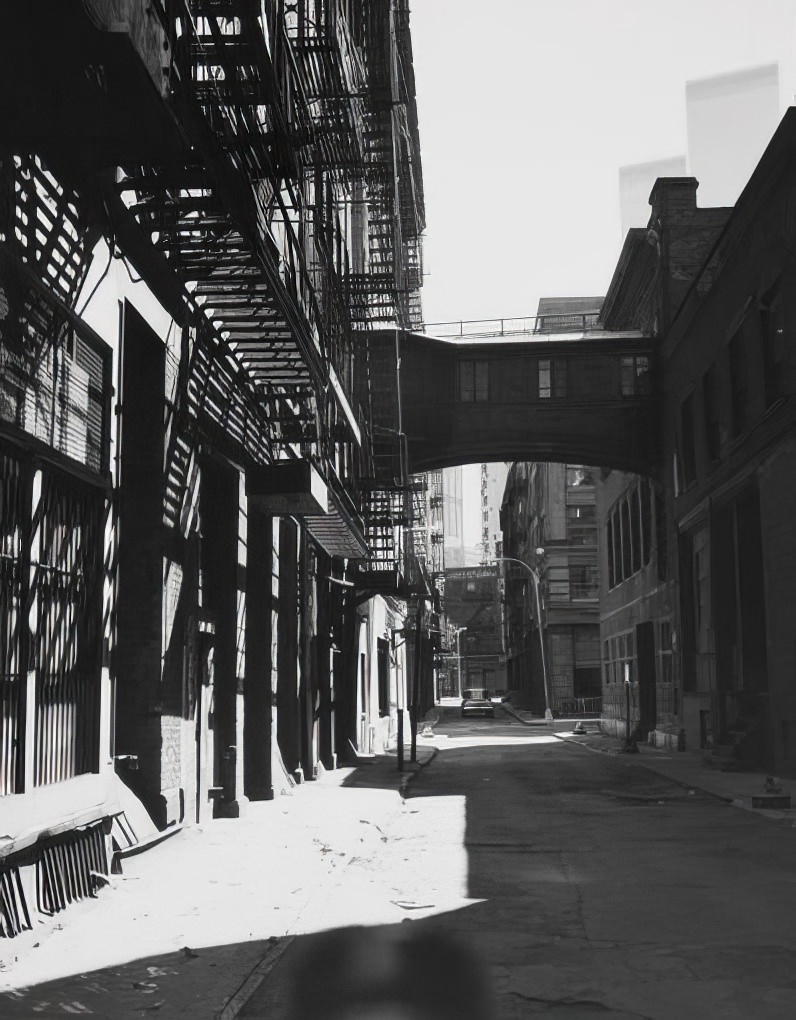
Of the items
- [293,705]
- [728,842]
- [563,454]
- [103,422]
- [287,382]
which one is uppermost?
[563,454]

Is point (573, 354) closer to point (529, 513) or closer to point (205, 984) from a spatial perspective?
point (205, 984)

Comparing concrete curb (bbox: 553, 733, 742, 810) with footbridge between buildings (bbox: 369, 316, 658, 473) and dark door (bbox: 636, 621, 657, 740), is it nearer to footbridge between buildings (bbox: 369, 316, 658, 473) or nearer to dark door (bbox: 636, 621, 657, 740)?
dark door (bbox: 636, 621, 657, 740)

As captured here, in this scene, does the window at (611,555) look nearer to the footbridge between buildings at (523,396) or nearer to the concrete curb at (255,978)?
the footbridge between buildings at (523,396)

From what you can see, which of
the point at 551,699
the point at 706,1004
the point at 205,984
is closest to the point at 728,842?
the point at 706,1004

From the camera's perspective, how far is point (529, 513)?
85750 mm

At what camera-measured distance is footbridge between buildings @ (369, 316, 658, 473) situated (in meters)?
36.2

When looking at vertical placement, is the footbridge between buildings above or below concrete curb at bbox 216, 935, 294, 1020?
above

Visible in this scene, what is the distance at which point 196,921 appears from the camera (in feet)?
27.4

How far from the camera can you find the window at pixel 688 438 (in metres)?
31.7

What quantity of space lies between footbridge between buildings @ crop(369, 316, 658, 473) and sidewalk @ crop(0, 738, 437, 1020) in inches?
893

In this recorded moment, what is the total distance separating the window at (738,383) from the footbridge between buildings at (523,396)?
9.52 m

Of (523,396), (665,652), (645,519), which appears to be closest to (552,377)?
(523,396)

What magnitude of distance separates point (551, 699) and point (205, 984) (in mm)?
63074

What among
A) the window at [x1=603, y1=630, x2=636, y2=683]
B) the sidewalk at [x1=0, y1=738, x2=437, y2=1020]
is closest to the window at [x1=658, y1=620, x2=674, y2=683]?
the window at [x1=603, y1=630, x2=636, y2=683]
